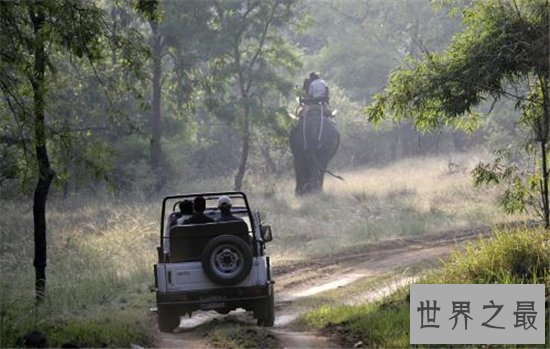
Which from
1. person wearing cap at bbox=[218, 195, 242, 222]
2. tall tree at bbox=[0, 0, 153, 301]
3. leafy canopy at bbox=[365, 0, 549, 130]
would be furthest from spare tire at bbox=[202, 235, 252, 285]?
leafy canopy at bbox=[365, 0, 549, 130]

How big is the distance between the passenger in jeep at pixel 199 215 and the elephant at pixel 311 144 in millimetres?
23895

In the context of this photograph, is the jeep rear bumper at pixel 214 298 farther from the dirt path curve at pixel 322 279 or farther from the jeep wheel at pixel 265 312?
the dirt path curve at pixel 322 279

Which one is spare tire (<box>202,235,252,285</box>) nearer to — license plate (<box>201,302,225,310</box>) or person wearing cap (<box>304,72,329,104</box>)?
license plate (<box>201,302,225,310</box>)

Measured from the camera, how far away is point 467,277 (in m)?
12.5

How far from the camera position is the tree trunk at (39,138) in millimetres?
12086

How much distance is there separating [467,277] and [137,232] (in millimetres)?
13958

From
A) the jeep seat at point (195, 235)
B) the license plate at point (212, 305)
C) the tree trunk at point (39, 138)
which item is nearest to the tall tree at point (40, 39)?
the tree trunk at point (39, 138)

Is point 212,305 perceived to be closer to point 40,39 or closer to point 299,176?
point 40,39

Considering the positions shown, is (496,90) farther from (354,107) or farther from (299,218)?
(354,107)

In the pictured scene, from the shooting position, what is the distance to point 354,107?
5750 centimetres

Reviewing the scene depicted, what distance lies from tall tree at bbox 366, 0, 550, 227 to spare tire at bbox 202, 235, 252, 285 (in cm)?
426

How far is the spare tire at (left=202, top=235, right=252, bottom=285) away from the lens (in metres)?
12.0

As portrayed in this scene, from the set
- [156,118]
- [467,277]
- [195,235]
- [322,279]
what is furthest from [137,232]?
[467,277]

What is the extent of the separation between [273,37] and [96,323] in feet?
85.3
